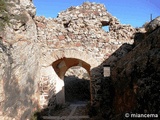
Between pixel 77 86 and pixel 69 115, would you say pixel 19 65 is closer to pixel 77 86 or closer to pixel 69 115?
pixel 69 115

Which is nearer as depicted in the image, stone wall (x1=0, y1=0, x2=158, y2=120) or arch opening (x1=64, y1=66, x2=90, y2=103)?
stone wall (x1=0, y1=0, x2=158, y2=120)

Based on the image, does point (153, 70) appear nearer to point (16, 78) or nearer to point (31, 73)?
point (16, 78)

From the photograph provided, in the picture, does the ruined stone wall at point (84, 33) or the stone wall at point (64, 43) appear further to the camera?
the ruined stone wall at point (84, 33)

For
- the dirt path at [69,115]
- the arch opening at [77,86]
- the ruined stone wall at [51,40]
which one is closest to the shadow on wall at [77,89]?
the arch opening at [77,86]

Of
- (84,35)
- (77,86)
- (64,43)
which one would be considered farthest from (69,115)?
(77,86)

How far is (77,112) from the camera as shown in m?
6.55

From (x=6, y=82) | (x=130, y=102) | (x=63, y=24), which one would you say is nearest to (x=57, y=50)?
(x=63, y=24)

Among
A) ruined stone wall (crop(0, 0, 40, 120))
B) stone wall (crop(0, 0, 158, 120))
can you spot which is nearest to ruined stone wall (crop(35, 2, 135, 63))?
stone wall (crop(0, 0, 158, 120))

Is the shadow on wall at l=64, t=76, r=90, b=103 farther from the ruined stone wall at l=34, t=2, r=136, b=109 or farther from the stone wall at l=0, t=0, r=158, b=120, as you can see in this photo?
the ruined stone wall at l=34, t=2, r=136, b=109

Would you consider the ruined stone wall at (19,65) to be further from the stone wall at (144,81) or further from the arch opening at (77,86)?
the arch opening at (77,86)

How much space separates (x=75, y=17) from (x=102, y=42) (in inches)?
54.9

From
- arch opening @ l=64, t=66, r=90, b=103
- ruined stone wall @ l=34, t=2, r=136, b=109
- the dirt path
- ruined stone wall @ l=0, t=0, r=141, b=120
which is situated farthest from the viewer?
arch opening @ l=64, t=66, r=90, b=103

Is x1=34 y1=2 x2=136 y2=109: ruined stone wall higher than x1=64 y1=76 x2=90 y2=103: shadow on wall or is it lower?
higher

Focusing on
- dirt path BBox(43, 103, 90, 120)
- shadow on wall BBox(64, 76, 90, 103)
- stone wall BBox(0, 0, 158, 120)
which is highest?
stone wall BBox(0, 0, 158, 120)
